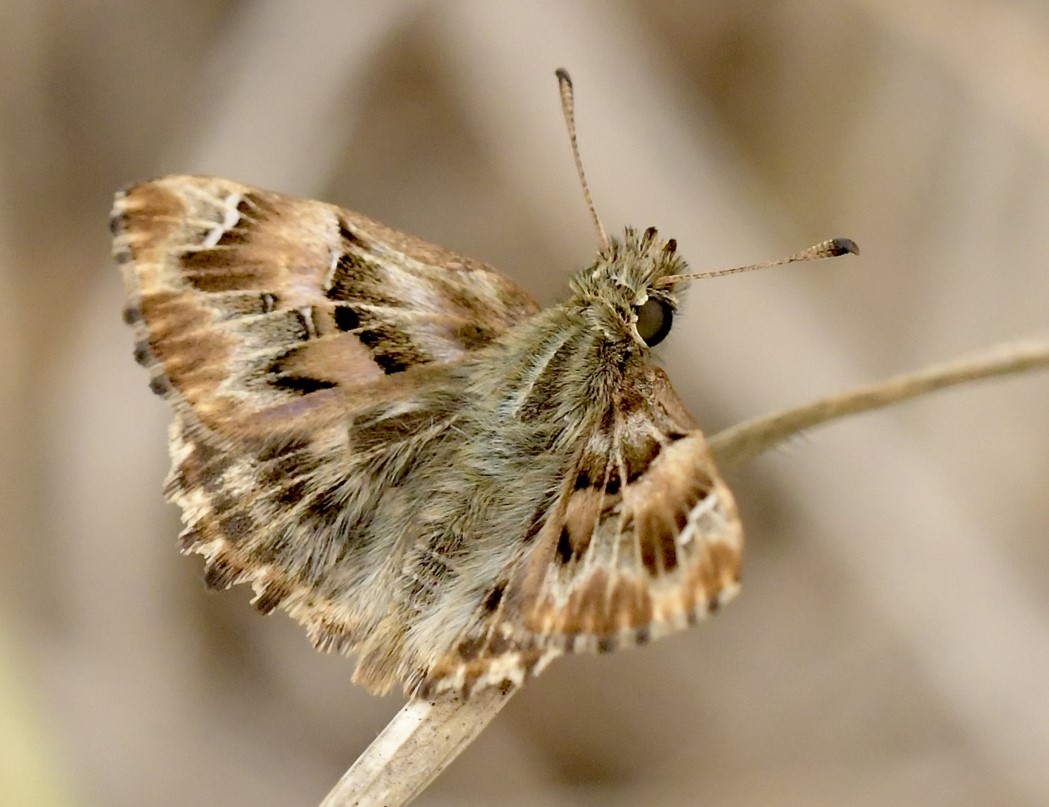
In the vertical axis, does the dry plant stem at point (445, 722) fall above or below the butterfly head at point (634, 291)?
below

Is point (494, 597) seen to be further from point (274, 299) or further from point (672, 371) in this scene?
point (672, 371)

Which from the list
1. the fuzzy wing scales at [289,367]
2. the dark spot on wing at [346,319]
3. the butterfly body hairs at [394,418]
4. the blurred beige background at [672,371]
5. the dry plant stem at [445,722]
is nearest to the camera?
the dry plant stem at [445,722]

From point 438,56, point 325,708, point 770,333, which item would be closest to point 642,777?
point 325,708

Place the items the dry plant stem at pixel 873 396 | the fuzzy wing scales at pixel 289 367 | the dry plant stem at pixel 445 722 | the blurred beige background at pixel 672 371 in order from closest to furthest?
the dry plant stem at pixel 873 396
the dry plant stem at pixel 445 722
the fuzzy wing scales at pixel 289 367
the blurred beige background at pixel 672 371

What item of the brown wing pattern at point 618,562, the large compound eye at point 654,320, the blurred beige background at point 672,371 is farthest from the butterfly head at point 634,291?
the blurred beige background at point 672,371

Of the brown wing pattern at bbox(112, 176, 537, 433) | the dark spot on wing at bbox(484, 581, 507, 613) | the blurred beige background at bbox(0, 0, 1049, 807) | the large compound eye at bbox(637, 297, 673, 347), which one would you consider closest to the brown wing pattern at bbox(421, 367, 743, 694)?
the dark spot on wing at bbox(484, 581, 507, 613)

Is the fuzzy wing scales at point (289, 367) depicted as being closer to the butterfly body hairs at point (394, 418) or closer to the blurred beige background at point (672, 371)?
the butterfly body hairs at point (394, 418)

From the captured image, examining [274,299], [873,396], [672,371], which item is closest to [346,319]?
[274,299]

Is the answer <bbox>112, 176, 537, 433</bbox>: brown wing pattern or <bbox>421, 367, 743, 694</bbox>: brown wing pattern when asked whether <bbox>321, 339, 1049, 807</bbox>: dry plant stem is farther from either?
<bbox>112, 176, 537, 433</bbox>: brown wing pattern
